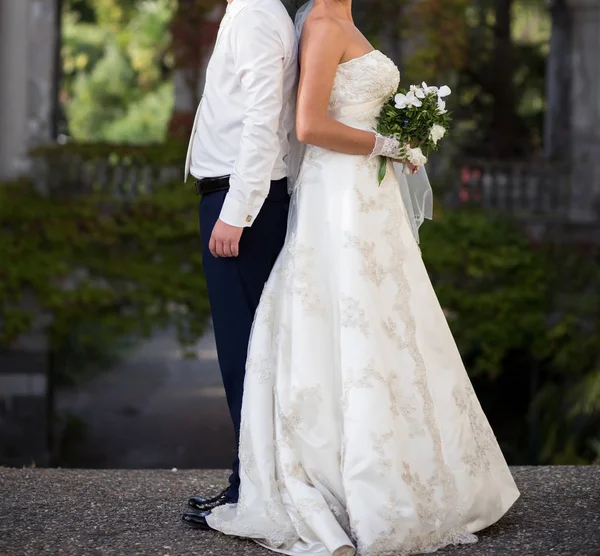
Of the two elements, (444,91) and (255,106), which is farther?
(444,91)

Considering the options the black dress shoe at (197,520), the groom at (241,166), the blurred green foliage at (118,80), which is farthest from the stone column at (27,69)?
the blurred green foliage at (118,80)

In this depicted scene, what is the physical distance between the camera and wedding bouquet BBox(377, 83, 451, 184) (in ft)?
11.0

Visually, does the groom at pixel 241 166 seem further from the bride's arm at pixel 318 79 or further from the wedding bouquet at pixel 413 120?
the wedding bouquet at pixel 413 120

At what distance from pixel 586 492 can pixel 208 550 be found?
5.26 feet

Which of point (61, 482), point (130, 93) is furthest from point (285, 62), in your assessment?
point (130, 93)

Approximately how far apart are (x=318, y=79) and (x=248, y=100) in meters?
0.23

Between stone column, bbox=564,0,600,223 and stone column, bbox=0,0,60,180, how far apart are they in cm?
539

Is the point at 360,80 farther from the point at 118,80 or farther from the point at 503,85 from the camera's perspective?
the point at 118,80

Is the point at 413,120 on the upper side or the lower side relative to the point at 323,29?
lower

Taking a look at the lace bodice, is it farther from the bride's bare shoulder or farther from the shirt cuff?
the shirt cuff

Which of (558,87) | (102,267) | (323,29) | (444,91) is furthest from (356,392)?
(558,87)

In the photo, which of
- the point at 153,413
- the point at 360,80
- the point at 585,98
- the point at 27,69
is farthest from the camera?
the point at 153,413

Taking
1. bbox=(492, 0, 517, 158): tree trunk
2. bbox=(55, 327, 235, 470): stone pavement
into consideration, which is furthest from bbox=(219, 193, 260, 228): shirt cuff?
bbox=(492, 0, 517, 158): tree trunk

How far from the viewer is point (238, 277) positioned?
3.35 meters
